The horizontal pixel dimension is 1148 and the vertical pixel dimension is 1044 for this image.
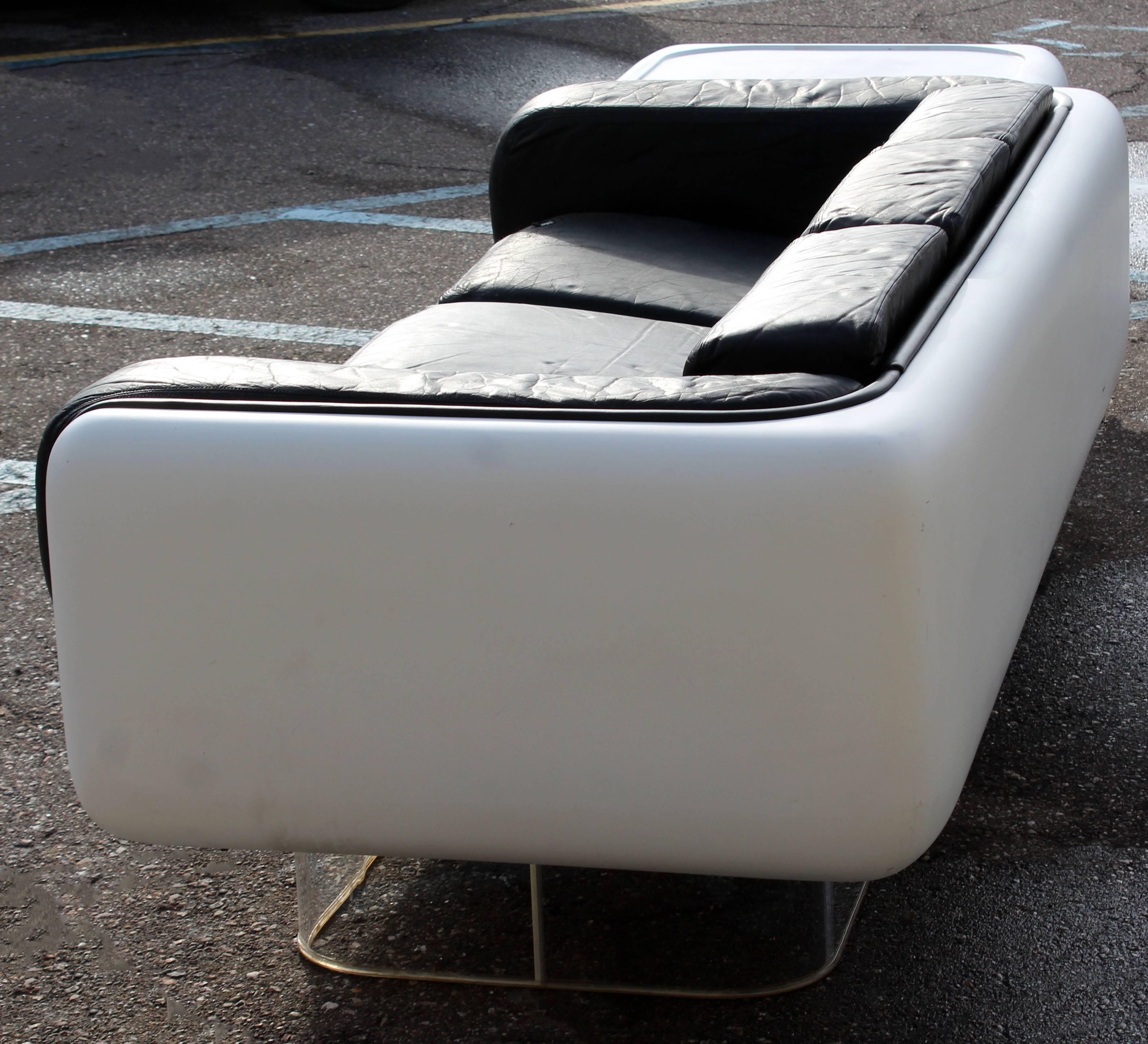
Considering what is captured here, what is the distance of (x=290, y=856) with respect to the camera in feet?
6.91

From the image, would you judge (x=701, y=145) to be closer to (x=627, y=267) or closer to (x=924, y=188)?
(x=627, y=267)

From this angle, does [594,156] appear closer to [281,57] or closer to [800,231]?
[800,231]

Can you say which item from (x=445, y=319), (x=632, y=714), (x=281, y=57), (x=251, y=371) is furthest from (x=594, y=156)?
(x=281, y=57)

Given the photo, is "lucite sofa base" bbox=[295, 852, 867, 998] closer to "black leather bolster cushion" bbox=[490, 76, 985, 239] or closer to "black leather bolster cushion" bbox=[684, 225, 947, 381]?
"black leather bolster cushion" bbox=[684, 225, 947, 381]

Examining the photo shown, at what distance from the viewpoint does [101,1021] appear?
69.7 inches

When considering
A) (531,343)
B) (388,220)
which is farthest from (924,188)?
(388,220)

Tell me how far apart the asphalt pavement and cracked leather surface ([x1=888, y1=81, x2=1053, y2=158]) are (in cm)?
92

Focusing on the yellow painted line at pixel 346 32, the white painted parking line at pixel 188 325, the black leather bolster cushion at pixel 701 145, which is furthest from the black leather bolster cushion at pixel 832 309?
the yellow painted line at pixel 346 32

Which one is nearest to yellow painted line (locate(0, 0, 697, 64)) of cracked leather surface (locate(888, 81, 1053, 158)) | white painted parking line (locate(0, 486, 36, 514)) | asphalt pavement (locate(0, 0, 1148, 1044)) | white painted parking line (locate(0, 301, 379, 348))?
asphalt pavement (locate(0, 0, 1148, 1044))

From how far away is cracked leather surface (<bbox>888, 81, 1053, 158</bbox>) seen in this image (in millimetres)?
2217

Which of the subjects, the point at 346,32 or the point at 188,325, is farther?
the point at 346,32

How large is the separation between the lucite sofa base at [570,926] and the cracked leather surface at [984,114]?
3.91 ft

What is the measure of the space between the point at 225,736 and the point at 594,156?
2.04 m

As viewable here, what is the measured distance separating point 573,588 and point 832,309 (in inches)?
18.2
